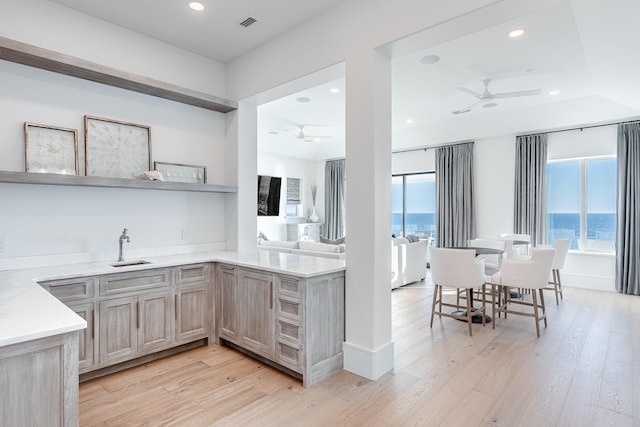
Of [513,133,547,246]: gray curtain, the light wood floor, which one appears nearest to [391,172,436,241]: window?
[513,133,547,246]: gray curtain

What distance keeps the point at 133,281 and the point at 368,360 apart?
2.06 m

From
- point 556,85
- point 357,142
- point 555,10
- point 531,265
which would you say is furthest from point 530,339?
point 556,85

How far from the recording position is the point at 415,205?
8.59 meters

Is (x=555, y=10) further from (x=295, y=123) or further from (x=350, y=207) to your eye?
(x=295, y=123)

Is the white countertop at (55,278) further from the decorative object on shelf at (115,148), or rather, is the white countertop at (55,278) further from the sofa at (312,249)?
the sofa at (312,249)

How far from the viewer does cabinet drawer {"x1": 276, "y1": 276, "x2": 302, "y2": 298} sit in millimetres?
2676

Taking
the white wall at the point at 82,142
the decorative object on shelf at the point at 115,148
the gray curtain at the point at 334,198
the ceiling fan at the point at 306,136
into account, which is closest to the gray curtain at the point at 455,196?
the ceiling fan at the point at 306,136

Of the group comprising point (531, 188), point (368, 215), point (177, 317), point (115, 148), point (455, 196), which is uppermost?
point (115, 148)

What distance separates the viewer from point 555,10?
316cm

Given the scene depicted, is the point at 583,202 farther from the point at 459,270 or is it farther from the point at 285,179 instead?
the point at 285,179

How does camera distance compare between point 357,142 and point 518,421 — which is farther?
point 357,142

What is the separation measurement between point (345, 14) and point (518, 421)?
10.8ft

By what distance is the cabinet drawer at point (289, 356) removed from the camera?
2682 mm

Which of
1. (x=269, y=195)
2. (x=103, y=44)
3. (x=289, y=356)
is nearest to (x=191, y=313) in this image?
(x=289, y=356)
